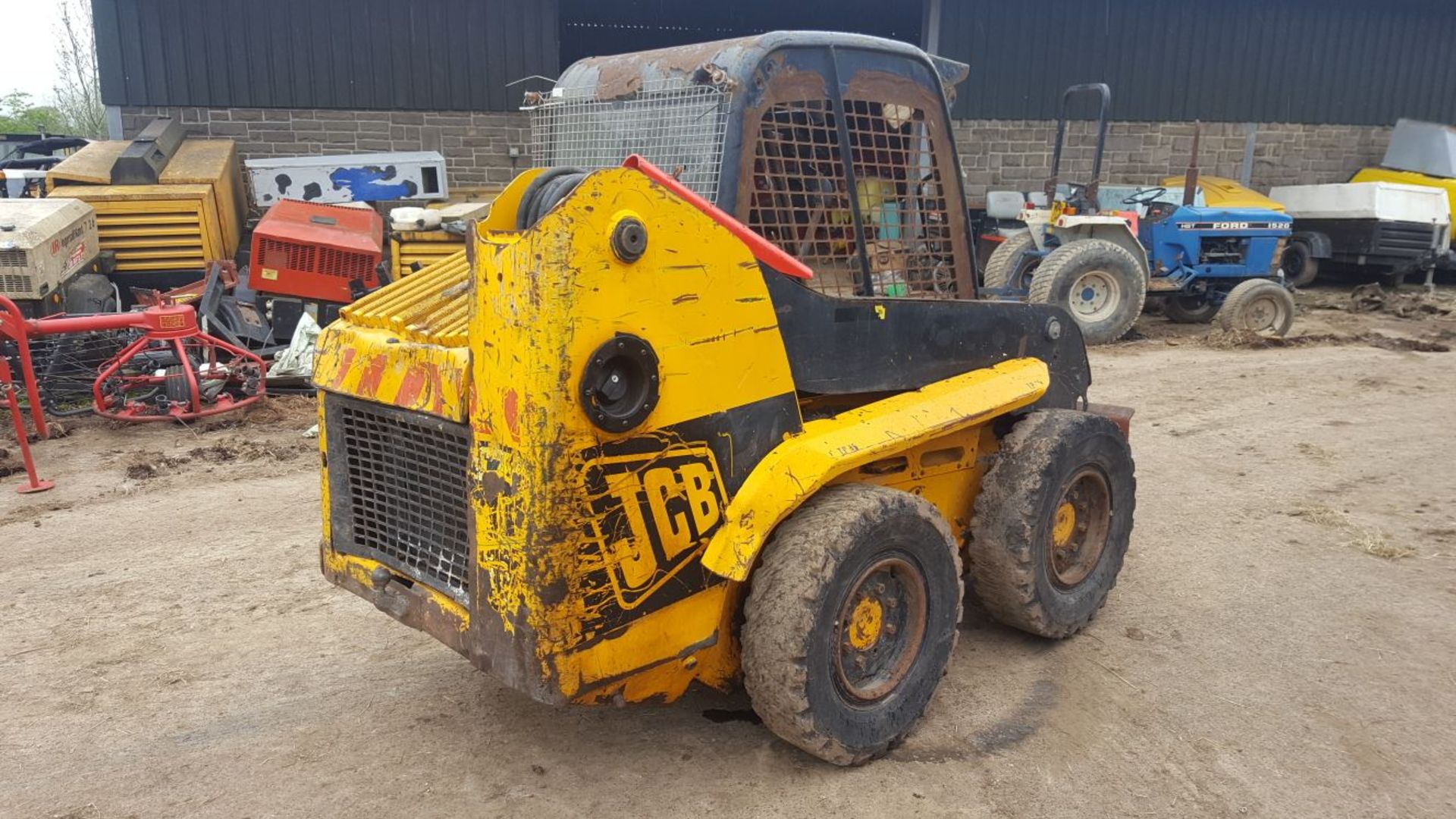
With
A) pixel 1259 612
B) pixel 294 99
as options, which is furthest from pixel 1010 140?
pixel 1259 612

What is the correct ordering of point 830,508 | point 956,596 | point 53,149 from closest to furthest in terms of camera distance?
point 830,508 → point 956,596 → point 53,149

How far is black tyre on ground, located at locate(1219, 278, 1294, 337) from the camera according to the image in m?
11.6

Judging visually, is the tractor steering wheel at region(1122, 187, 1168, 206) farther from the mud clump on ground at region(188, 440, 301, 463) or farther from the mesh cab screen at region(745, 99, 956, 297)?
the mud clump on ground at region(188, 440, 301, 463)

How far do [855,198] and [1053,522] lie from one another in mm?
1479

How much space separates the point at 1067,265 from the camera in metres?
10.2

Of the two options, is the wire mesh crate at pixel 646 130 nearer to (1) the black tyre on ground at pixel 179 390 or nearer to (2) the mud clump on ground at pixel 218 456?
(2) the mud clump on ground at pixel 218 456

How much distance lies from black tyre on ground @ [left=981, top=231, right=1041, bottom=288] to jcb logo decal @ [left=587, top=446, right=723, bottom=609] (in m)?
9.33

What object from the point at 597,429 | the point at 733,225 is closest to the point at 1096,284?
the point at 733,225

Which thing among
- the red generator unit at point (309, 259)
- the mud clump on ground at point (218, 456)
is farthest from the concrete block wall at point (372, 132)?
the mud clump on ground at point (218, 456)

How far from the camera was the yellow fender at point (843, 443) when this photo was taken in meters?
2.81

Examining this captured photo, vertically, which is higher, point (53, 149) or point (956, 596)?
point (53, 149)

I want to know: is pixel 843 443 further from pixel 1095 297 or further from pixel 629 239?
pixel 1095 297

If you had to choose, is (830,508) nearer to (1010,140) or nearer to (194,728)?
(194,728)

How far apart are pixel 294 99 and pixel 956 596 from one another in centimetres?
1215
